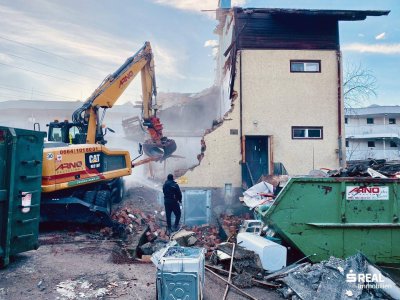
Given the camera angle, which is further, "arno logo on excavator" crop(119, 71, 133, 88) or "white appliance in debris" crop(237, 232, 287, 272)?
"arno logo on excavator" crop(119, 71, 133, 88)

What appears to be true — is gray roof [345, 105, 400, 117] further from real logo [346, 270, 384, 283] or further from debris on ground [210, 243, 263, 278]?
real logo [346, 270, 384, 283]

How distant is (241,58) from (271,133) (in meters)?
3.49

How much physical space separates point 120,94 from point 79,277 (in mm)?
6635

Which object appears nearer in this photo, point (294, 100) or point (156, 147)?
point (156, 147)

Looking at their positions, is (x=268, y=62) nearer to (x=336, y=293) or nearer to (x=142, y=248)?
(x=142, y=248)

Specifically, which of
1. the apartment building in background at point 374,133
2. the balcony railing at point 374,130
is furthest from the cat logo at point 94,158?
the balcony railing at point 374,130

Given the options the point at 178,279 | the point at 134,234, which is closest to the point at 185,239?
the point at 134,234

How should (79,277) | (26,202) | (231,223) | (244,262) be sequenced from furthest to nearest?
(231,223) < (244,262) < (26,202) < (79,277)

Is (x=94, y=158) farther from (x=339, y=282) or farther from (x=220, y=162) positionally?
(x=339, y=282)

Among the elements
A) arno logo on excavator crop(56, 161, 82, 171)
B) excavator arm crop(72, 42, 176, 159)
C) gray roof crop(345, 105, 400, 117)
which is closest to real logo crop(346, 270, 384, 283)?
arno logo on excavator crop(56, 161, 82, 171)

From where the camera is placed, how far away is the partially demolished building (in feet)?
44.8

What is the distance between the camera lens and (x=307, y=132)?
45.4 feet

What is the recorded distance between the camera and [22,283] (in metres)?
4.89

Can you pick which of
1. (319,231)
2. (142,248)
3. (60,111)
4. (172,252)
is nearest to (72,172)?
(142,248)
